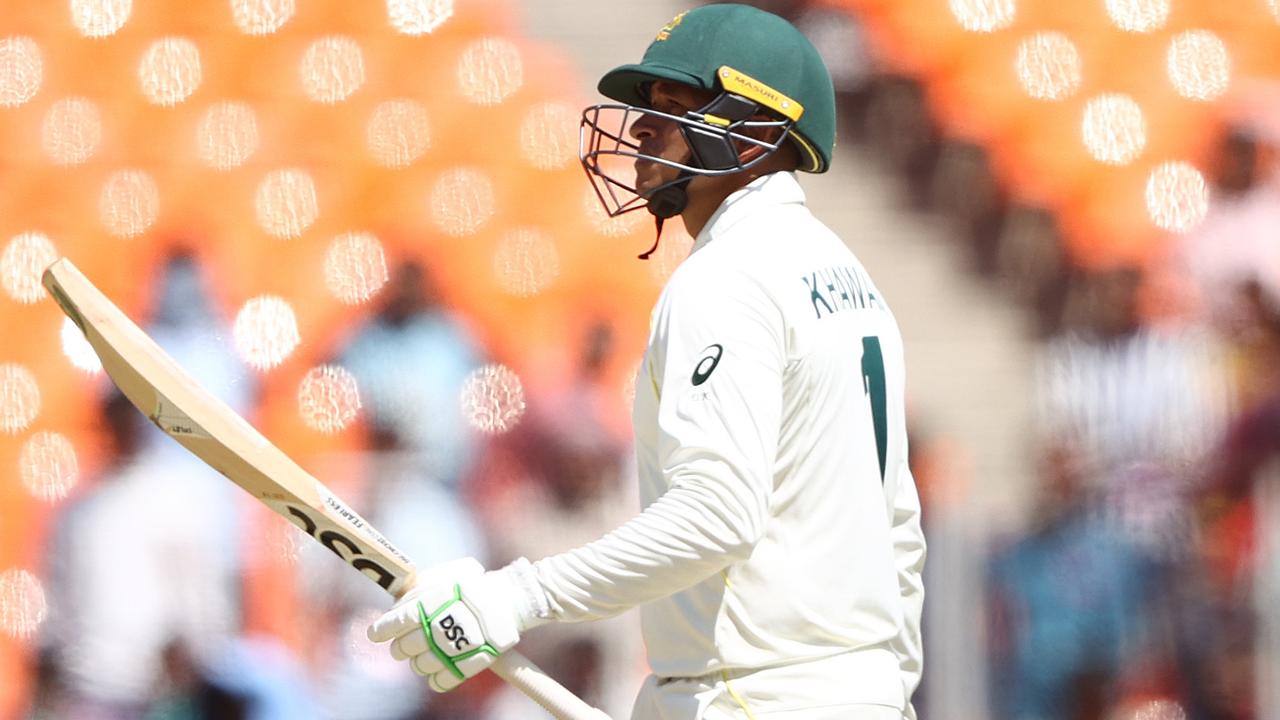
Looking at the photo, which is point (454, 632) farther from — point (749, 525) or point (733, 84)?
point (733, 84)

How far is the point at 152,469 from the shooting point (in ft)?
12.0

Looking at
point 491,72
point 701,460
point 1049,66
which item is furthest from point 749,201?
point 1049,66

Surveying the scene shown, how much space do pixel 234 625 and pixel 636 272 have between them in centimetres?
117

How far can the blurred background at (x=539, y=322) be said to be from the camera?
3.57m

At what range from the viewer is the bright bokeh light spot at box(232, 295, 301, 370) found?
12.0ft

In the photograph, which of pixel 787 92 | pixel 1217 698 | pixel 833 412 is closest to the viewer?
pixel 833 412

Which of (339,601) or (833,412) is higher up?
(833,412)

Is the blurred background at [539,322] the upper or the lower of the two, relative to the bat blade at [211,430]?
lower

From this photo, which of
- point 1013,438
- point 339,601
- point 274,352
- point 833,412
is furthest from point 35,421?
point 833,412

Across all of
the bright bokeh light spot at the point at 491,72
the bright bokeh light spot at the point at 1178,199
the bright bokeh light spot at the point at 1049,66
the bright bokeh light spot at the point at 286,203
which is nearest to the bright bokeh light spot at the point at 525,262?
the bright bokeh light spot at the point at 491,72

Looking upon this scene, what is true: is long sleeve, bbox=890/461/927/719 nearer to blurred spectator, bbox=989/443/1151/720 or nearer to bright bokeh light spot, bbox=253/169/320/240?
blurred spectator, bbox=989/443/1151/720

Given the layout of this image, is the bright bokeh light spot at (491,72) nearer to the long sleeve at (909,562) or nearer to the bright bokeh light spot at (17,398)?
the bright bokeh light spot at (17,398)

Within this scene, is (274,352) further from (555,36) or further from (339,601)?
(555,36)

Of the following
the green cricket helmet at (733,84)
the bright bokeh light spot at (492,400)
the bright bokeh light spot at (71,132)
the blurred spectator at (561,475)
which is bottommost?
the blurred spectator at (561,475)
